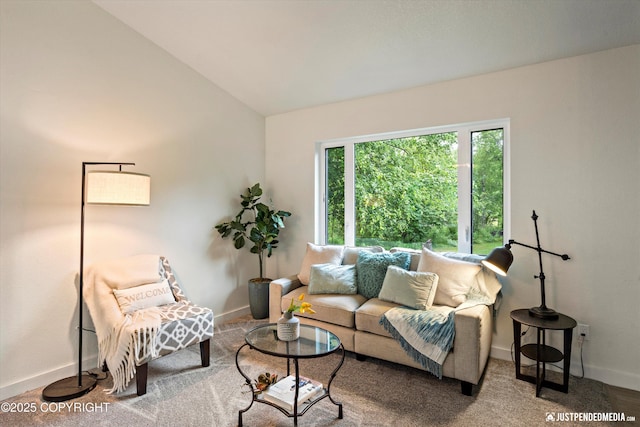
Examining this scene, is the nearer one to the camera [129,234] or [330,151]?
[129,234]

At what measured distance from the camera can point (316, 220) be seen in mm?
4105

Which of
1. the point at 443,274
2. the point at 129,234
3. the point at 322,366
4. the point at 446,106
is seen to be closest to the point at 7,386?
the point at 129,234

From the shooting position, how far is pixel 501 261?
239 centimetres

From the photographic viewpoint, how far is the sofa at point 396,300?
7.53ft

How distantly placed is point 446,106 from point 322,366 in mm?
2615

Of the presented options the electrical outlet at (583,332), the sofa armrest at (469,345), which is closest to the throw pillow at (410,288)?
the sofa armrest at (469,345)

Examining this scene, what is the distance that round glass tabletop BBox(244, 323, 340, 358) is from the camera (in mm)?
1960

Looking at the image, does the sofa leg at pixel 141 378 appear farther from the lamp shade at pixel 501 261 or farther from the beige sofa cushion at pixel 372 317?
Answer: the lamp shade at pixel 501 261

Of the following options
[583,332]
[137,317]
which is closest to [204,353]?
[137,317]

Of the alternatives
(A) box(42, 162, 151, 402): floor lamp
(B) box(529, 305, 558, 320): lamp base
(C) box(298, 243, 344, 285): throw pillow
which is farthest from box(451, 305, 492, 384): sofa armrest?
(A) box(42, 162, 151, 402): floor lamp

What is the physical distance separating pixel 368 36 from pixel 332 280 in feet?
7.01

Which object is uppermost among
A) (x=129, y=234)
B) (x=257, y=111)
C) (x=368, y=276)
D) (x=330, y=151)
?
(x=257, y=111)

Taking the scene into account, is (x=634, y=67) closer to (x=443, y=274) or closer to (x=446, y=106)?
(x=446, y=106)

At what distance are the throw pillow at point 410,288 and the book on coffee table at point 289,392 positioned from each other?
966 mm
